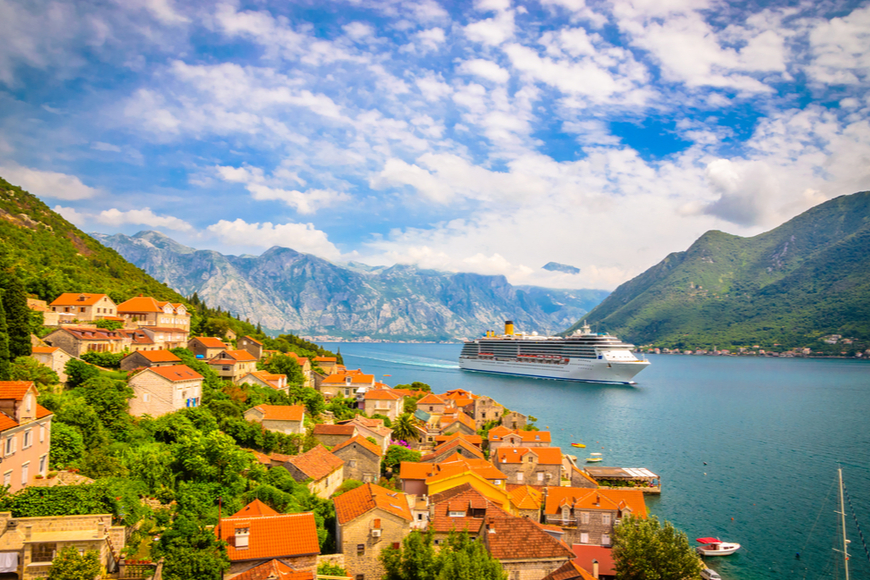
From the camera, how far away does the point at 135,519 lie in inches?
662

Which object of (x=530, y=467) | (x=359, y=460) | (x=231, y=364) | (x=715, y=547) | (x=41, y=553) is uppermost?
(x=231, y=364)

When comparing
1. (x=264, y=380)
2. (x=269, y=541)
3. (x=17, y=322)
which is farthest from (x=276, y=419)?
(x=269, y=541)

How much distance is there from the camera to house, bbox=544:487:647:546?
2638 centimetres

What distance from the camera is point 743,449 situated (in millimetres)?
48062

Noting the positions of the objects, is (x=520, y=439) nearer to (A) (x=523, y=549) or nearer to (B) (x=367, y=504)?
(A) (x=523, y=549)

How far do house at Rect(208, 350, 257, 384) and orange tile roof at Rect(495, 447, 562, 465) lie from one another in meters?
22.1

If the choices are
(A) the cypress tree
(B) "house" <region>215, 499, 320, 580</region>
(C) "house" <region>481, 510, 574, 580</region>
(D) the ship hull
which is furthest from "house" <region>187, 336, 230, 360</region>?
(D) the ship hull

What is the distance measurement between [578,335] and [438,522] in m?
91.5

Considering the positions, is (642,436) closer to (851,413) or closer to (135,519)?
(851,413)

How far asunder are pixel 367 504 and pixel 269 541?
4.76 m

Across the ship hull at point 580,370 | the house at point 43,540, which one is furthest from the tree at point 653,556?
the ship hull at point 580,370

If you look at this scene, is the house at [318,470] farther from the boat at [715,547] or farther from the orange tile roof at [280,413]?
the boat at [715,547]

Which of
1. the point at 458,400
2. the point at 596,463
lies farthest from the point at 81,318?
the point at 596,463

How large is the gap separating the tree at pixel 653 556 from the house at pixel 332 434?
17.1 m
